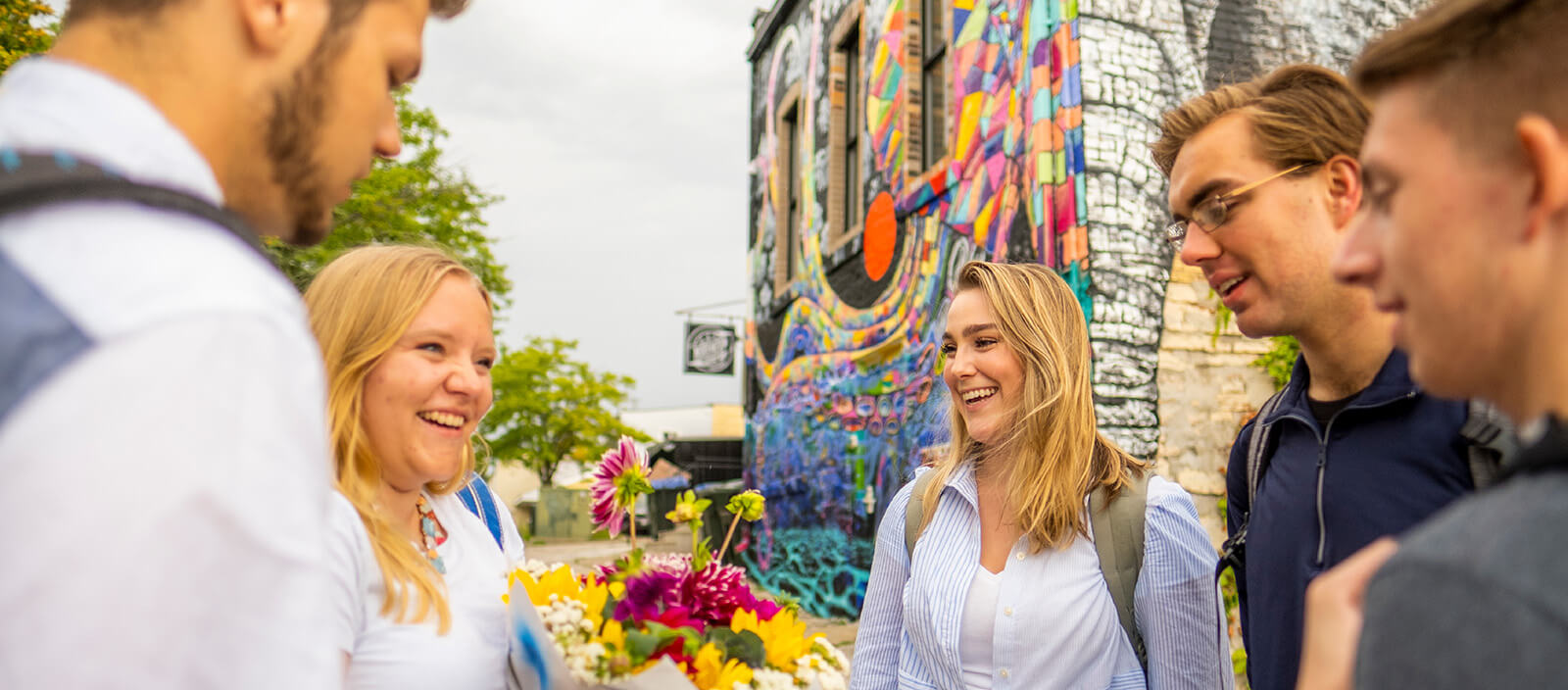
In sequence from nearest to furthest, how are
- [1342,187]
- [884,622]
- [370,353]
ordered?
[370,353] → [1342,187] → [884,622]

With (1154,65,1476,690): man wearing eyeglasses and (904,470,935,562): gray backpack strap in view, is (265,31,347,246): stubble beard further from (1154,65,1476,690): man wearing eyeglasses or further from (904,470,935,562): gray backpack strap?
(904,470,935,562): gray backpack strap

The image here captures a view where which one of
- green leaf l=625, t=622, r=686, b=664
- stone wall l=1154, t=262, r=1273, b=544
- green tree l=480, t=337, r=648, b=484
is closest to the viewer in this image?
green leaf l=625, t=622, r=686, b=664

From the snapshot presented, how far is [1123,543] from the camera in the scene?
9.11ft

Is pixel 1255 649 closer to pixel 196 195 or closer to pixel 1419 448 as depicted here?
pixel 1419 448

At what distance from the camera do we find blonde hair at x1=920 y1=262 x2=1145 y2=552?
2.88 m

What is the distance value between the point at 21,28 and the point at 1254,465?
36.0 ft

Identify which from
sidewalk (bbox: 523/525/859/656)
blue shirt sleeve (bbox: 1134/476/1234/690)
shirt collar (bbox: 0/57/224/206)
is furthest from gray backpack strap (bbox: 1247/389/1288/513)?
sidewalk (bbox: 523/525/859/656)

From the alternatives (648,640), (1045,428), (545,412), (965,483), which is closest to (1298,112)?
(1045,428)

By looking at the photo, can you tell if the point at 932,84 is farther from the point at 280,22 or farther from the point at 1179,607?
the point at 280,22

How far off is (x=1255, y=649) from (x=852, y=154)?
10.3 metres

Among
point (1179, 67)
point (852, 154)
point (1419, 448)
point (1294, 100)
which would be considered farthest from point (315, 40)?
point (852, 154)

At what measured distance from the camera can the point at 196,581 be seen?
0.69m

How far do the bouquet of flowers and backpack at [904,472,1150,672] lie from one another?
128cm

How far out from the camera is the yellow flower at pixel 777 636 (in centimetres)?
167
